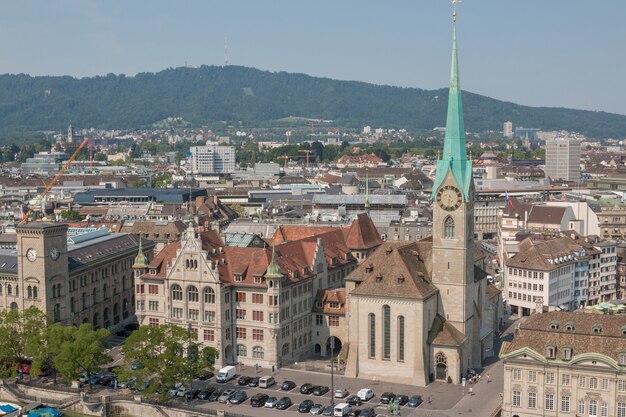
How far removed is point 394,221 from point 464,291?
3222 inches

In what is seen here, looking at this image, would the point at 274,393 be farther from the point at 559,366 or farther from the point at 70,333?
the point at 559,366

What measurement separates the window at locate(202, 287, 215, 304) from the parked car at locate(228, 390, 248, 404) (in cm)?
1559

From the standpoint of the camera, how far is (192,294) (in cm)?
11950

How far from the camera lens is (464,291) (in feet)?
372

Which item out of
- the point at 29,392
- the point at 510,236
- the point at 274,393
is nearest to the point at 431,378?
the point at 274,393

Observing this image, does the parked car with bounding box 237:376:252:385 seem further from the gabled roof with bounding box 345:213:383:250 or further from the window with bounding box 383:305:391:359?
the gabled roof with bounding box 345:213:383:250

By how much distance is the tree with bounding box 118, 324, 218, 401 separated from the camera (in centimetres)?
10288

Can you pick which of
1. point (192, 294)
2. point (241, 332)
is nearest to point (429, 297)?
point (241, 332)

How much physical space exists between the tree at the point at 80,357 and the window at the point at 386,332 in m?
32.2

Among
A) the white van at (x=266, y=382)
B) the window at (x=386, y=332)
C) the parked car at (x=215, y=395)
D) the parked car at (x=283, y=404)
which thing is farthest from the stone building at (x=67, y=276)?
the window at (x=386, y=332)

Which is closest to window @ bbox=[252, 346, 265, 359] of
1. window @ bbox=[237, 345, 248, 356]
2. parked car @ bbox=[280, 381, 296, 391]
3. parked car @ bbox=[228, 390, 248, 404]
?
window @ bbox=[237, 345, 248, 356]

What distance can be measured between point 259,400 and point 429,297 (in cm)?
2345

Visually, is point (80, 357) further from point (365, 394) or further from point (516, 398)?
point (516, 398)

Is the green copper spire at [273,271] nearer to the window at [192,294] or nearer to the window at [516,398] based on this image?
the window at [192,294]
